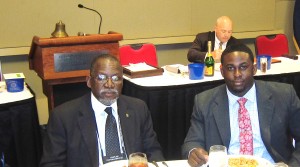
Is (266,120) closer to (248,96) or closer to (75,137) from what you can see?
(248,96)

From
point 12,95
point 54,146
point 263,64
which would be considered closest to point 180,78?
point 263,64

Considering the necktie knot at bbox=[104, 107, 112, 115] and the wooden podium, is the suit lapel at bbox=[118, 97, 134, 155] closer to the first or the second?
the necktie knot at bbox=[104, 107, 112, 115]

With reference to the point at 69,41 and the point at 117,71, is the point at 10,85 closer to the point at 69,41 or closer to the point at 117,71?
the point at 69,41

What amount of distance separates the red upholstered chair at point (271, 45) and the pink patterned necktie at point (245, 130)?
3001mm

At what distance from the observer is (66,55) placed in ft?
12.0

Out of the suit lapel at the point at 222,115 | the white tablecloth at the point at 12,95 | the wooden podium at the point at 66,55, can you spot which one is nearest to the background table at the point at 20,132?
the white tablecloth at the point at 12,95

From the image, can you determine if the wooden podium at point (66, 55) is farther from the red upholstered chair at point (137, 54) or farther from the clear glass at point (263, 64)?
the clear glass at point (263, 64)

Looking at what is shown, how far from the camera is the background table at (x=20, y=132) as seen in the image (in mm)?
3018

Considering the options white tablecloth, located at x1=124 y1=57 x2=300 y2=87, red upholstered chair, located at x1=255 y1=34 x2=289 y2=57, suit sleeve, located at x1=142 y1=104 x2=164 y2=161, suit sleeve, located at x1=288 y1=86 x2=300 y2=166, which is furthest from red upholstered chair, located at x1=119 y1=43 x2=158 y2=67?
suit sleeve, located at x1=288 y1=86 x2=300 y2=166

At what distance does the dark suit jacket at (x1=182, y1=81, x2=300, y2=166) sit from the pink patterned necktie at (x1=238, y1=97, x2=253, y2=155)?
67mm

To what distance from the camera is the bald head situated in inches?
187

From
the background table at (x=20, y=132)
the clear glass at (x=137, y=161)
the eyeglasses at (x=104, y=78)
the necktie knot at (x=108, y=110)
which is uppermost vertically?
the eyeglasses at (x=104, y=78)

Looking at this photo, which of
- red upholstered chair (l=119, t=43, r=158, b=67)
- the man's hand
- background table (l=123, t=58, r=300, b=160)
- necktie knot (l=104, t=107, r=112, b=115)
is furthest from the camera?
red upholstered chair (l=119, t=43, r=158, b=67)

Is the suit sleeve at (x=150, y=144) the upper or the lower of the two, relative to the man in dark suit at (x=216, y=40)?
lower
